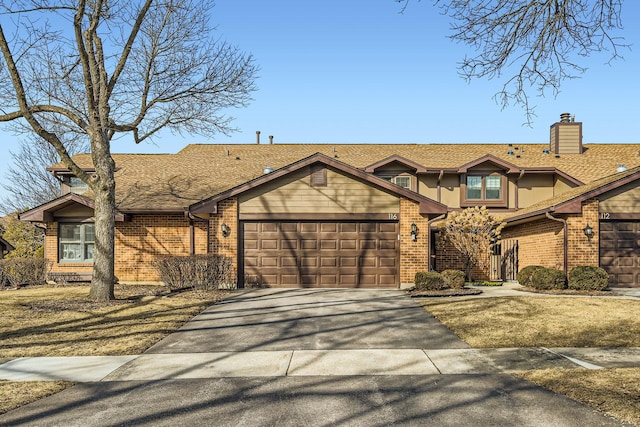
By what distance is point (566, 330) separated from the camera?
970 cm

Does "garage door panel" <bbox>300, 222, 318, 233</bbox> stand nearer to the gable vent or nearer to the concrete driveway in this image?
the gable vent

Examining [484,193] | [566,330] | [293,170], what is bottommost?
[566,330]

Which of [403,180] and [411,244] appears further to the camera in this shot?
[403,180]

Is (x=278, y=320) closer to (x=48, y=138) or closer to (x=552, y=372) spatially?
(x=552, y=372)

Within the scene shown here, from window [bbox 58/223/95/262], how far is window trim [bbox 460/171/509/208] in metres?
16.4

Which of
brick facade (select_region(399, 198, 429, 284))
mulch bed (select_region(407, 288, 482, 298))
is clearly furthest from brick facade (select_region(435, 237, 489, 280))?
mulch bed (select_region(407, 288, 482, 298))

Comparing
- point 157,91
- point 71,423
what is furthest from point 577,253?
point 71,423

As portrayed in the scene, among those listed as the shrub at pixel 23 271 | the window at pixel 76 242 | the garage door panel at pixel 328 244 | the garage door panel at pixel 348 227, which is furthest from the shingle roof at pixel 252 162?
the garage door panel at pixel 348 227

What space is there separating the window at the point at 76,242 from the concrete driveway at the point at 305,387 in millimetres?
11698

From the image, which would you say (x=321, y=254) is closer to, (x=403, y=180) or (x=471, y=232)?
(x=471, y=232)

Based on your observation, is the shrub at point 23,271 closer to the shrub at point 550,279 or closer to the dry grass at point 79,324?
the dry grass at point 79,324

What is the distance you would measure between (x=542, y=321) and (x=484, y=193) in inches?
520

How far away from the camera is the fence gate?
21953 millimetres

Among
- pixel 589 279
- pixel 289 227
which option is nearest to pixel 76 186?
pixel 289 227
